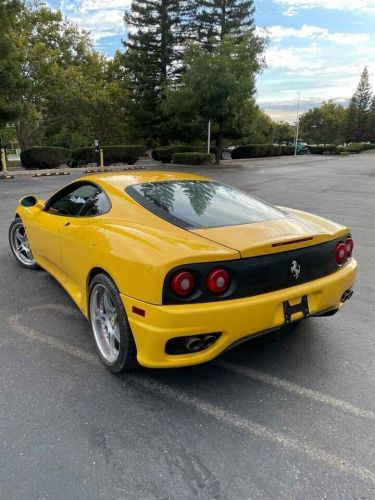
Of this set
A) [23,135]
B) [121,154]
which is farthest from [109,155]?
[23,135]

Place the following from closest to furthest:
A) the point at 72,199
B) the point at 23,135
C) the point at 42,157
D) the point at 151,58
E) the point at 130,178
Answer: the point at 130,178 < the point at 72,199 < the point at 42,157 < the point at 23,135 < the point at 151,58

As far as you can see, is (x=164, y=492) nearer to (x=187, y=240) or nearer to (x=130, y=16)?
(x=187, y=240)

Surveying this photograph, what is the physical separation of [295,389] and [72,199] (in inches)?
102

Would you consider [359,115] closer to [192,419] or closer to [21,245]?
[21,245]

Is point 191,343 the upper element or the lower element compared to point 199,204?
lower

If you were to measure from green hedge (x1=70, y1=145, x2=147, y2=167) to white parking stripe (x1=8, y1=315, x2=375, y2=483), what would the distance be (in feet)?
74.8

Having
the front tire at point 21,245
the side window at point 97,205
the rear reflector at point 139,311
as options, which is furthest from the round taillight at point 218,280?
the front tire at point 21,245

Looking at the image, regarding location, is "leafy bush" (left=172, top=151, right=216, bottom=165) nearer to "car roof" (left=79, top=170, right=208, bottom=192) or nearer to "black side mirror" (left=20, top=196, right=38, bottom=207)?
"black side mirror" (left=20, top=196, right=38, bottom=207)

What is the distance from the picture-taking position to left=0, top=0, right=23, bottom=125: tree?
17.6 metres

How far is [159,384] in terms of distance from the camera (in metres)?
2.89

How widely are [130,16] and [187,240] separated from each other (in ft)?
135

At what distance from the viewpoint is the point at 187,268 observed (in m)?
2.50

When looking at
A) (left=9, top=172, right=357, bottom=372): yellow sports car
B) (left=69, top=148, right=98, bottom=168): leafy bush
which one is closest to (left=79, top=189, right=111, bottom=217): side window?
(left=9, top=172, right=357, bottom=372): yellow sports car

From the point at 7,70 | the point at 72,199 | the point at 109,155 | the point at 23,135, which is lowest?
the point at 109,155
